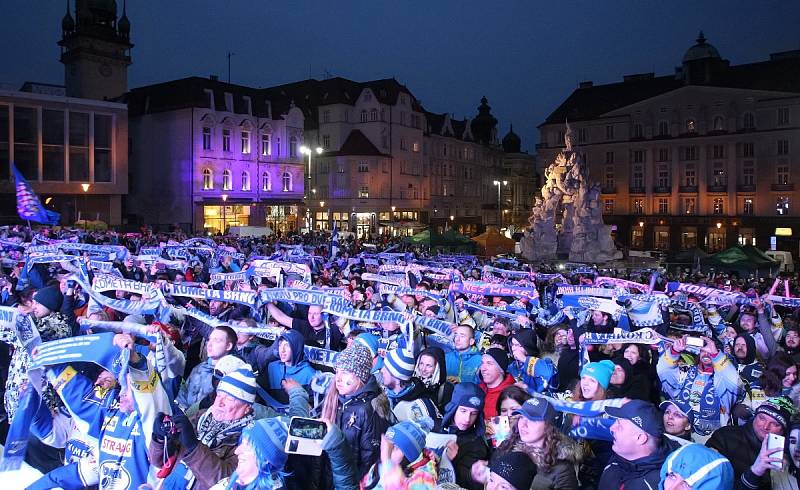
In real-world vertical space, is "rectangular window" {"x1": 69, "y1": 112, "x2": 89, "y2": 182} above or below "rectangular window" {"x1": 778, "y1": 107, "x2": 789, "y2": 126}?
below

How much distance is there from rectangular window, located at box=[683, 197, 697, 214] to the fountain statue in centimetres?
3381

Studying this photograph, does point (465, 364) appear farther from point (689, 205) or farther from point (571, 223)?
point (689, 205)

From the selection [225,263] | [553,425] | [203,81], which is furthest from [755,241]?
[553,425]

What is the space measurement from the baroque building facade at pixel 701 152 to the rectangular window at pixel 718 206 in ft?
0.28

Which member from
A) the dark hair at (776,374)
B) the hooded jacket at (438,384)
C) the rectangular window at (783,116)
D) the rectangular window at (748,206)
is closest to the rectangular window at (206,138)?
the rectangular window at (748,206)

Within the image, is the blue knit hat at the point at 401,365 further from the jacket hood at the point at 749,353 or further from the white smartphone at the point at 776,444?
the jacket hood at the point at 749,353

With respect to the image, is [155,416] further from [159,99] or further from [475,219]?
[475,219]

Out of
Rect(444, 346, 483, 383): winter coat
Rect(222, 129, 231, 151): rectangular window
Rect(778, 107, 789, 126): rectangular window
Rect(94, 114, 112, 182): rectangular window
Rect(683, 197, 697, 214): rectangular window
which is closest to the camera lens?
Rect(444, 346, 483, 383): winter coat

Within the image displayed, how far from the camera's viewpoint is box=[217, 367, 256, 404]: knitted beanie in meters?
4.62

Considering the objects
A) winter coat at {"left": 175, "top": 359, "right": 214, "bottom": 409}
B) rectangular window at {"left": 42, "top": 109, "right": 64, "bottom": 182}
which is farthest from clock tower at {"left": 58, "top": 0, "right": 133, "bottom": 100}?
winter coat at {"left": 175, "top": 359, "right": 214, "bottom": 409}

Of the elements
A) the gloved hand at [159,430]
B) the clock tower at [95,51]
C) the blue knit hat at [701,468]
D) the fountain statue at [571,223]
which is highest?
the clock tower at [95,51]

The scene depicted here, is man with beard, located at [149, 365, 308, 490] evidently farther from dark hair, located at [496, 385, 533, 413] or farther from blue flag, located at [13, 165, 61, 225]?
blue flag, located at [13, 165, 61, 225]

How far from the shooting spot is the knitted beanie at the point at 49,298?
7723 mm

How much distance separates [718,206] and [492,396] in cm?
6445
